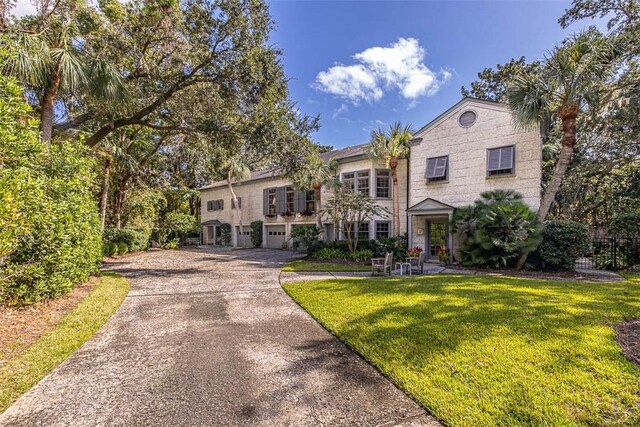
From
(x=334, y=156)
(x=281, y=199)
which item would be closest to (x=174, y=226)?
(x=281, y=199)

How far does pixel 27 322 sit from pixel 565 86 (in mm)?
16116

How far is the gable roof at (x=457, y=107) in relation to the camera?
13562 millimetres

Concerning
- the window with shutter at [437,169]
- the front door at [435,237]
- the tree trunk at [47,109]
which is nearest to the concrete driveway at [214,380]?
the tree trunk at [47,109]

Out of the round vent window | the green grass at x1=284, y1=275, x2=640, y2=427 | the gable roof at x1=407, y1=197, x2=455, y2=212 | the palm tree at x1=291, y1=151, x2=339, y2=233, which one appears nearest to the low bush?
the palm tree at x1=291, y1=151, x2=339, y2=233

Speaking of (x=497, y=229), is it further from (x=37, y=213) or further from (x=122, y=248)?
(x=122, y=248)

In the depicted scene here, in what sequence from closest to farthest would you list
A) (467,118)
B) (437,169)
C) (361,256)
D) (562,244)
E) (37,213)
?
(37,213), (562,244), (467,118), (361,256), (437,169)

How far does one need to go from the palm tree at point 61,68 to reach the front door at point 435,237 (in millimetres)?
14144

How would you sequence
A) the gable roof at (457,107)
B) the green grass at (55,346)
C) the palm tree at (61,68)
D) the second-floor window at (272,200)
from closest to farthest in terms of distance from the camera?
the green grass at (55,346), the palm tree at (61,68), the gable roof at (457,107), the second-floor window at (272,200)

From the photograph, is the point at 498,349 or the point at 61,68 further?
the point at 61,68

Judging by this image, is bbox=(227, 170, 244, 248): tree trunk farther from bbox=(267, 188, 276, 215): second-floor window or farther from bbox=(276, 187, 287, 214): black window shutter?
bbox=(276, 187, 287, 214): black window shutter

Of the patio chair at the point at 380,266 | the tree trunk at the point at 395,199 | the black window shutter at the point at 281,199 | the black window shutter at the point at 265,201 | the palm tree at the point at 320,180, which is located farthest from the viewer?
the black window shutter at the point at 265,201

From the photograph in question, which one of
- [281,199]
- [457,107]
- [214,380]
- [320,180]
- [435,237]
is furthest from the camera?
[281,199]

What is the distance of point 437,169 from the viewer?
48.9ft

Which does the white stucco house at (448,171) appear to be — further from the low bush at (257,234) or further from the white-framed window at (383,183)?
the low bush at (257,234)
